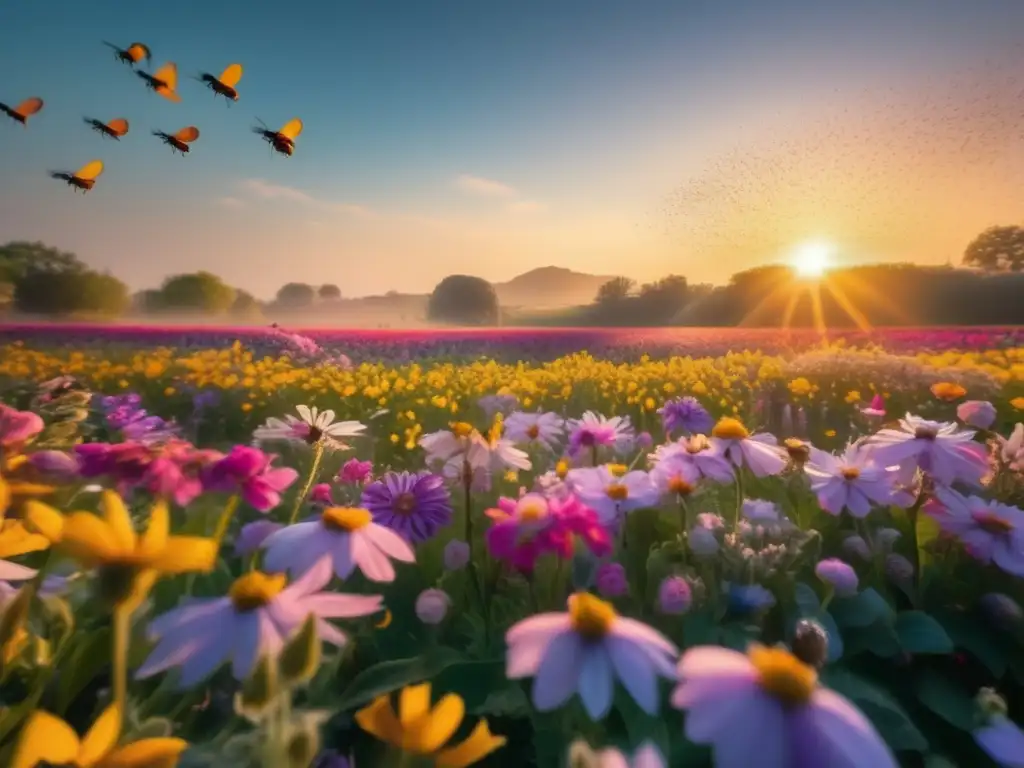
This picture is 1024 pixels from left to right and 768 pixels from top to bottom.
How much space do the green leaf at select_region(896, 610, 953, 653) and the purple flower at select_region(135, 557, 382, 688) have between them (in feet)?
2.87

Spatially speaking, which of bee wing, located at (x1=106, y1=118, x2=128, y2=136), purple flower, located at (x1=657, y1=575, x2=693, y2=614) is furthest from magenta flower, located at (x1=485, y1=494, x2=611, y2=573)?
bee wing, located at (x1=106, y1=118, x2=128, y2=136)

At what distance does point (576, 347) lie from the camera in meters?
8.98

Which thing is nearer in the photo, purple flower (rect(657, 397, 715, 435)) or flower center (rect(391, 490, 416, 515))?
flower center (rect(391, 490, 416, 515))

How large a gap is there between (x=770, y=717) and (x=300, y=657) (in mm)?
294

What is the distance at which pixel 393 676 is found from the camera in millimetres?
826

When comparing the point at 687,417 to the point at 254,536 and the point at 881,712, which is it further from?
the point at 254,536

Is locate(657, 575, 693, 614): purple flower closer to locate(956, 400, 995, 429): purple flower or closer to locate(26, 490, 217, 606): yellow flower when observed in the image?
locate(26, 490, 217, 606): yellow flower

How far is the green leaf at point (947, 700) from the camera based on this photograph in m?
0.98

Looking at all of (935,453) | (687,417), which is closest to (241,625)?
(935,453)

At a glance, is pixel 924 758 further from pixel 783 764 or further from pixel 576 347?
pixel 576 347

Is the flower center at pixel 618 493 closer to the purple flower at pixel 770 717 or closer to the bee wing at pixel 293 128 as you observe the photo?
the purple flower at pixel 770 717

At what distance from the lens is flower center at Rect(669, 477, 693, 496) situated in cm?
112

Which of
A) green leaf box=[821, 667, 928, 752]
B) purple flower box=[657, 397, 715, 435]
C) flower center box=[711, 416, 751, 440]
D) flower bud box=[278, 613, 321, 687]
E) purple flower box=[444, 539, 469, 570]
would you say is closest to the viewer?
flower bud box=[278, 613, 321, 687]

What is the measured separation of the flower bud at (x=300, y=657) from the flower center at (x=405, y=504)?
71cm
